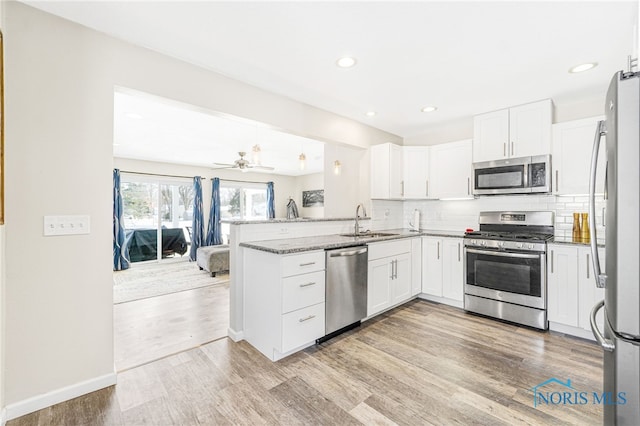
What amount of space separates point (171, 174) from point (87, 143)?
561 cm

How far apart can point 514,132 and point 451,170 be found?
2.70 ft

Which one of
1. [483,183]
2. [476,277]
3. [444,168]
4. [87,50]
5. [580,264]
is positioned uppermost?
[87,50]

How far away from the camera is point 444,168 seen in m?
3.98

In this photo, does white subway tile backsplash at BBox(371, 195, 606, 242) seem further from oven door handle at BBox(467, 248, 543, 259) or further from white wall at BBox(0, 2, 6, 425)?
white wall at BBox(0, 2, 6, 425)

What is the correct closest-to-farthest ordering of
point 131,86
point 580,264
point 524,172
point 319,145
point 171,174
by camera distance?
point 131,86, point 580,264, point 524,172, point 319,145, point 171,174

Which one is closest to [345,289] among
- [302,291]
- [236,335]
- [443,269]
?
[302,291]

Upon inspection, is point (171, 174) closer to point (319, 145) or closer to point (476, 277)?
point (319, 145)

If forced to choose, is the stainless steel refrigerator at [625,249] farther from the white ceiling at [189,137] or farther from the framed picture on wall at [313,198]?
the framed picture on wall at [313,198]

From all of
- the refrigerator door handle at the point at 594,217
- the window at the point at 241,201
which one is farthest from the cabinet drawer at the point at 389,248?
the window at the point at 241,201

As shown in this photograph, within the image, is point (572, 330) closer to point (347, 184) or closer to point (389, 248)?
point (389, 248)

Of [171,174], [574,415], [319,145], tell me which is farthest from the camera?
[171,174]

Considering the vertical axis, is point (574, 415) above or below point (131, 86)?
below

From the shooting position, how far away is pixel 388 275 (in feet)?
11.0

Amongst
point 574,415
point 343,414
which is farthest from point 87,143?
point 574,415
